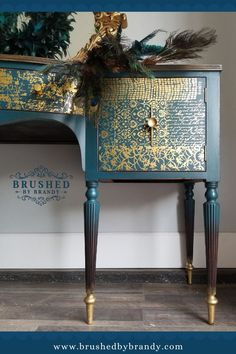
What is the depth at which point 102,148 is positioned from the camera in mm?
896

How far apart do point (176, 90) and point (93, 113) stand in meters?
0.22

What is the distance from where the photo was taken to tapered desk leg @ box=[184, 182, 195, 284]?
125cm

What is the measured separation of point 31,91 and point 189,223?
0.72 m

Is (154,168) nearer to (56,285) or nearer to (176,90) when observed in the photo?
(176,90)

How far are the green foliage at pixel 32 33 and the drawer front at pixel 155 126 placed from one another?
0.24 m

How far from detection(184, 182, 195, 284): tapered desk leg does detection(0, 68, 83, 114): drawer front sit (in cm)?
61

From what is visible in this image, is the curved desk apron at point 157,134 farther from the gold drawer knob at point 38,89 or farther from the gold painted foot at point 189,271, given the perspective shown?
the gold painted foot at point 189,271

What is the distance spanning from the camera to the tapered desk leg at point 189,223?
4.10 feet

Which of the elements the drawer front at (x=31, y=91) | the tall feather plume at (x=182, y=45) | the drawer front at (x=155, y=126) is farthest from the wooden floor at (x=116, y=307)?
the tall feather plume at (x=182, y=45)

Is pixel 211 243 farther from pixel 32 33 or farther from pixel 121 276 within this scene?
pixel 32 33

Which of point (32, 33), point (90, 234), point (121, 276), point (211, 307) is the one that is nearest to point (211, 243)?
point (211, 307)

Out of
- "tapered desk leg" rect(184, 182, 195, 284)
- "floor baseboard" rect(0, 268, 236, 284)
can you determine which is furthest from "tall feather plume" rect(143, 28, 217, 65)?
"floor baseboard" rect(0, 268, 236, 284)

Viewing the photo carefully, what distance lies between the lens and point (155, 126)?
2.94 ft
